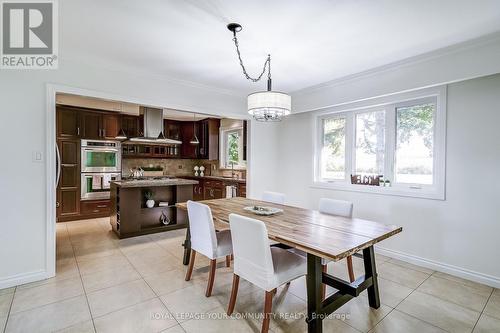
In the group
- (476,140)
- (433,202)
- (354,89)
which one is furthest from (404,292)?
(354,89)

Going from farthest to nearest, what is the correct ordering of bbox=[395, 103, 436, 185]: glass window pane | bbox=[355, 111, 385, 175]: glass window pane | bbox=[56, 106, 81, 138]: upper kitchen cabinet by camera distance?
bbox=[56, 106, 81, 138]: upper kitchen cabinet, bbox=[355, 111, 385, 175]: glass window pane, bbox=[395, 103, 436, 185]: glass window pane

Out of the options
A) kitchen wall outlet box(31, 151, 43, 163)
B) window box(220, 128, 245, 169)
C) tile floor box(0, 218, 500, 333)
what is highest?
window box(220, 128, 245, 169)

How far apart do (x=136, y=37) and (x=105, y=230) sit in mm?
3446

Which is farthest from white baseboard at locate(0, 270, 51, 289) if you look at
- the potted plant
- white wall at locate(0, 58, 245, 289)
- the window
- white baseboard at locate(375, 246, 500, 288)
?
the window

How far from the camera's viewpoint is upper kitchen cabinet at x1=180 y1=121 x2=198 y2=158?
22.5 ft

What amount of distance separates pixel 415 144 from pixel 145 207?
4116 mm

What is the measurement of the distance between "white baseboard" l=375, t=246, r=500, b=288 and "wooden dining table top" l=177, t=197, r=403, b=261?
139 centimetres

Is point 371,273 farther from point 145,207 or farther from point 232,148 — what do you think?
point 232,148

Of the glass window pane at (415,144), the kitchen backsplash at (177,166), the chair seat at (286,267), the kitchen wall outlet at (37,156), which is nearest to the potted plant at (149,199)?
the kitchen wall outlet at (37,156)

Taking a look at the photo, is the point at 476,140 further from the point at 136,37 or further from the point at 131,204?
the point at 131,204

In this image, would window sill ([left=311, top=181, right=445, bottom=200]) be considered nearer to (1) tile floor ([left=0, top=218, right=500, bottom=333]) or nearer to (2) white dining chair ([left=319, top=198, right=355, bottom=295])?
(1) tile floor ([left=0, top=218, right=500, bottom=333])

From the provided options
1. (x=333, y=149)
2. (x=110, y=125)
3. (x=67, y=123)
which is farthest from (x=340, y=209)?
(x=67, y=123)

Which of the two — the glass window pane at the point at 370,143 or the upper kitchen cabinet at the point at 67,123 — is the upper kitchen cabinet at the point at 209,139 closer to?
the upper kitchen cabinet at the point at 67,123

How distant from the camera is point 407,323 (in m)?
1.95
